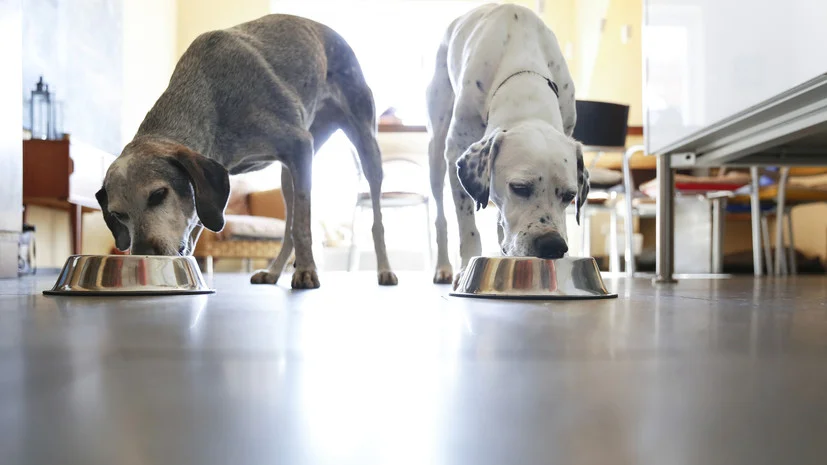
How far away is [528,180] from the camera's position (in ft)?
5.97

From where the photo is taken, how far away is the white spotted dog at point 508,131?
1831 mm

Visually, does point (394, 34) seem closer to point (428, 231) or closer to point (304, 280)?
point (428, 231)

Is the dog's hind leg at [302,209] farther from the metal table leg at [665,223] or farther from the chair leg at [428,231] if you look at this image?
the chair leg at [428,231]

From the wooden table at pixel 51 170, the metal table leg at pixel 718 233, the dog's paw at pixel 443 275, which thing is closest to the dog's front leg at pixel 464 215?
the dog's paw at pixel 443 275

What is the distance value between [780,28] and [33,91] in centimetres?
448

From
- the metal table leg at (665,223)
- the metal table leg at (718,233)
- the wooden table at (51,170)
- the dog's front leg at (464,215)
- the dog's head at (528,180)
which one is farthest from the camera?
the metal table leg at (718,233)

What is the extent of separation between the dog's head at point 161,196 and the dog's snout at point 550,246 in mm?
877

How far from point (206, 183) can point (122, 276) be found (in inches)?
13.9

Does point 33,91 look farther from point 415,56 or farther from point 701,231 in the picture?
point 415,56

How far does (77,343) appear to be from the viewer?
0.77m

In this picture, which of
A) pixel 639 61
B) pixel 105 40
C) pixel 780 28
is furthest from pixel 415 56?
pixel 780 28

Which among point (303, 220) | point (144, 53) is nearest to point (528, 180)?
point (303, 220)

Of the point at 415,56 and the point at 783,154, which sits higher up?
the point at 415,56

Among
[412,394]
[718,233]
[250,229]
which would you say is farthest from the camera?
[250,229]
